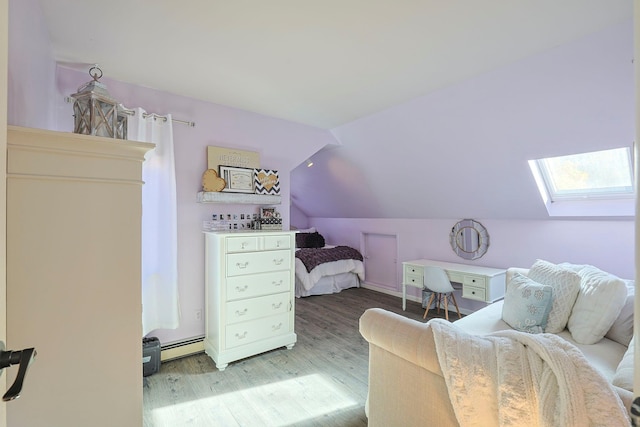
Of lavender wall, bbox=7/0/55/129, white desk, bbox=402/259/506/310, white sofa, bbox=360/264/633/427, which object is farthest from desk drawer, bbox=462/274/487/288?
lavender wall, bbox=7/0/55/129

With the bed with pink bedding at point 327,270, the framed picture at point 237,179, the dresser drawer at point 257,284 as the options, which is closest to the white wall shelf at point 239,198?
the framed picture at point 237,179

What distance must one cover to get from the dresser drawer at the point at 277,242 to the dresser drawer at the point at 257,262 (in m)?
0.05

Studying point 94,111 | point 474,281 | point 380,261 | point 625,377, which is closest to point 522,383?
point 625,377

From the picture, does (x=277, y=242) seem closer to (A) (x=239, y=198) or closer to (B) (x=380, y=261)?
(A) (x=239, y=198)

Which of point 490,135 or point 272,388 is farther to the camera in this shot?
point 490,135

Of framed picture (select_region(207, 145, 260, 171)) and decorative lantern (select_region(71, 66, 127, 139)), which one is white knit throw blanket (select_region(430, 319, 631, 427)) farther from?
framed picture (select_region(207, 145, 260, 171))

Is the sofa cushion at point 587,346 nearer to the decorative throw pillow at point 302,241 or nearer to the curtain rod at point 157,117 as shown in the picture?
the curtain rod at point 157,117

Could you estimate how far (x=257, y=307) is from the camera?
273 cm

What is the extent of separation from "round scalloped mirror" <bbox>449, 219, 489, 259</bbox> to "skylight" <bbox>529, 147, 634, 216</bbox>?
813mm

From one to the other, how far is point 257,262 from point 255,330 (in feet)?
2.06

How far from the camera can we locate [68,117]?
2248 millimetres

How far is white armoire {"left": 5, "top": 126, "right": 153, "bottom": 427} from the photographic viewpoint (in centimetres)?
85

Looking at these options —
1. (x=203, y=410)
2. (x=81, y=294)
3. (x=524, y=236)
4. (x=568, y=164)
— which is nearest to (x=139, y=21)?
(x=81, y=294)

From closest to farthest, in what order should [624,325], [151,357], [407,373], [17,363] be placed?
[17,363]
[407,373]
[624,325]
[151,357]
